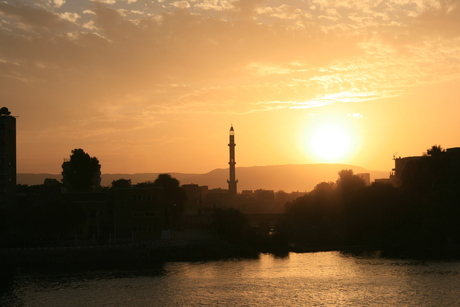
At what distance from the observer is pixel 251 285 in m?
55.8

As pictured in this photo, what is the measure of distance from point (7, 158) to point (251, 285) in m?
43.3

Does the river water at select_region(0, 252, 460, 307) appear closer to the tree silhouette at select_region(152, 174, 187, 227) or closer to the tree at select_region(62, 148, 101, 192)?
the tree at select_region(62, 148, 101, 192)

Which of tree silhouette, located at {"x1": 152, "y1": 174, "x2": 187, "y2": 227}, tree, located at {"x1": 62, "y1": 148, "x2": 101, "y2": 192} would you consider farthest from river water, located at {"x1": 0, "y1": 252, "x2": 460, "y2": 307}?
tree silhouette, located at {"x1": 152, "y1": 174, "x2": 187, "y2": 227}

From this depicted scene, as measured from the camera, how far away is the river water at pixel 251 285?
49062 millimetres

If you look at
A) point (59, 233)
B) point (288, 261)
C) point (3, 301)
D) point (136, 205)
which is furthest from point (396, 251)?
point (3, 301)

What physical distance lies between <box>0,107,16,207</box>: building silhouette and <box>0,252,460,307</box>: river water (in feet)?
64.9

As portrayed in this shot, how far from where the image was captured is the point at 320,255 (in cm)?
7956

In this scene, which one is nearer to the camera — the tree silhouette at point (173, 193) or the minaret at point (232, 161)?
the tree silhouette at point (173, 193)

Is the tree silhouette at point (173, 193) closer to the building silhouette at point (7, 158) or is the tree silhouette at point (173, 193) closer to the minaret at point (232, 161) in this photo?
the building silhouette at point (7, 158)

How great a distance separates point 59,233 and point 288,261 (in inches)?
1177

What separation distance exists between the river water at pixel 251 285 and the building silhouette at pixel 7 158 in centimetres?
1977

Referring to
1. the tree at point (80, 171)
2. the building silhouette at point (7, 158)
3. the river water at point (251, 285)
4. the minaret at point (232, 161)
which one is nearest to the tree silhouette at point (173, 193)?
the tree at point (80, 171)

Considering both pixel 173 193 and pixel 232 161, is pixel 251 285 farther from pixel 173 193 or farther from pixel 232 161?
pixel 232 161

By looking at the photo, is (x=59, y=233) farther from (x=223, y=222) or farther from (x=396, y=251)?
(x=396, y=251)
